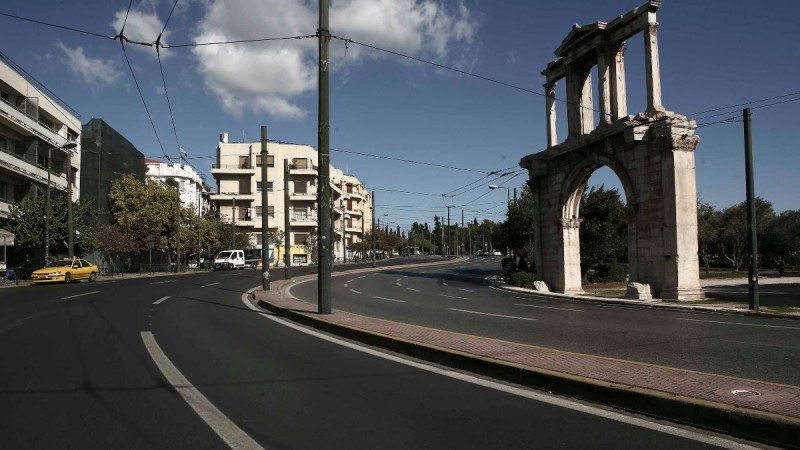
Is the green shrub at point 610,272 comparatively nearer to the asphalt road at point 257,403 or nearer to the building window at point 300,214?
the asphalt road at point 257,403

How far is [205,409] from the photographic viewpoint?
591cm

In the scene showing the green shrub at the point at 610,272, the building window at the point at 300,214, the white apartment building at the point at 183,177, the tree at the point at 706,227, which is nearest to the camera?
the green shrub at the point at 610,272

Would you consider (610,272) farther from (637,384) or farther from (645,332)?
(637,384)

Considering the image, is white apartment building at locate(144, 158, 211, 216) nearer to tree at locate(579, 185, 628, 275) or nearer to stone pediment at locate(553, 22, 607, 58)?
tree at locate(579, 185, 628, 275)

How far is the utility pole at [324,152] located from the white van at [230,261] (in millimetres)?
48958

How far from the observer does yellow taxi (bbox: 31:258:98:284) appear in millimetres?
31984

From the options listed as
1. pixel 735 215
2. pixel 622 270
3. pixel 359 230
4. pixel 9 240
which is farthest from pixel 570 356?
pixel 359 230

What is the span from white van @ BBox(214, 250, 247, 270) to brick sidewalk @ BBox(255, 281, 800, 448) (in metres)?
53.0

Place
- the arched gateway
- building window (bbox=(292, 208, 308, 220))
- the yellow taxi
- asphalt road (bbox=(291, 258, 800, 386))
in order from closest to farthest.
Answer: asphalt road (bbox=(291, 258, 800, 386))
the arched gateway
the yellow taxi
building window (bbox=(292, 208, 308, 220))

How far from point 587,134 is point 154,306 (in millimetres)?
19665

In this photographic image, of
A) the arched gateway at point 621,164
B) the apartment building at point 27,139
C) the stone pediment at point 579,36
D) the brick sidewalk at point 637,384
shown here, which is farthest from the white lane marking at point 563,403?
the apartment building at point 27,139

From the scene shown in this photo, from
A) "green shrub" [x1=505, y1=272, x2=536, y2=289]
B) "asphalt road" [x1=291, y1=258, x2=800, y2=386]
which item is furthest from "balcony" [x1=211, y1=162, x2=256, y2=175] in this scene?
"asphalt road" [x1=291, y1=258, x2=800, y2=386]

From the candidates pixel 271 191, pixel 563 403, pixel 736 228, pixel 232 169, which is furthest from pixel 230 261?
pixel 563 403

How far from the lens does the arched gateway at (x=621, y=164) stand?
22.2 m
